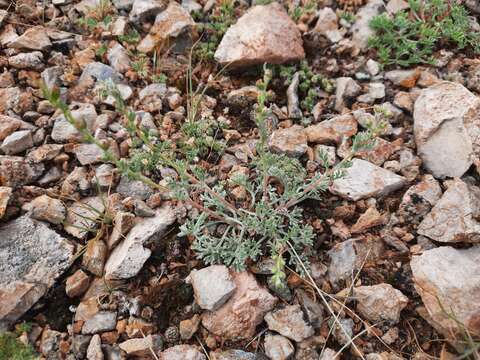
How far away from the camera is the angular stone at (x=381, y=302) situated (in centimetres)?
269

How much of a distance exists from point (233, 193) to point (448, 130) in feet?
5.73

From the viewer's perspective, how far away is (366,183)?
315cm

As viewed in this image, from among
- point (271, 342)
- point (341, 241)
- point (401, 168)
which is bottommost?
point (271, 342)

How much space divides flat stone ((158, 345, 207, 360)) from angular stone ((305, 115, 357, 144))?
6.07 feet

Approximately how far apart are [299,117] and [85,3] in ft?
7.89

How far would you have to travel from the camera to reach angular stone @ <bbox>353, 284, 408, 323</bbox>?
269 centimetres

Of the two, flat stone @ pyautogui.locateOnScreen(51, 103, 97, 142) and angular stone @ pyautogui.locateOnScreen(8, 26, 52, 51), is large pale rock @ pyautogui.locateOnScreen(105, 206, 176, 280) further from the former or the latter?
angular stone @ pyautogui.locateOnScreen(8, 26, 52, 51)

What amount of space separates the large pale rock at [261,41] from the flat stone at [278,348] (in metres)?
2.35

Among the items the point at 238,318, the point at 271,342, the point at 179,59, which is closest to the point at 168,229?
the point at 238,318

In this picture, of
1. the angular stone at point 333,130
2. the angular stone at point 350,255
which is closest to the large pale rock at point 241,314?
the angular stone at point 350,255

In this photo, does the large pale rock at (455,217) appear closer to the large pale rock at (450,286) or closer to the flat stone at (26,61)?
the large pale rock at (450,286)

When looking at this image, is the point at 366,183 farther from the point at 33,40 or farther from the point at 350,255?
the point at 33,40

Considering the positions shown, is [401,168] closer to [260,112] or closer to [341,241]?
[341,241]

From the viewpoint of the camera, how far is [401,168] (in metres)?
3.28
